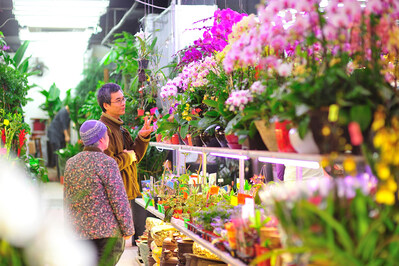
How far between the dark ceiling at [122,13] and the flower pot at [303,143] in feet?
12.8

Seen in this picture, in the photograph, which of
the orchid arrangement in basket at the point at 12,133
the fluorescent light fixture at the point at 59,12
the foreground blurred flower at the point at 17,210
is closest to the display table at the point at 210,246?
the foreground blurred flower at the point at 17,210

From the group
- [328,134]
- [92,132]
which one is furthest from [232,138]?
[92,132]

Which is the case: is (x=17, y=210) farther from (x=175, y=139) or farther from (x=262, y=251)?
(x=175, y=139)

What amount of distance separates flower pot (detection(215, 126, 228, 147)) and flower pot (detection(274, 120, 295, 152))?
1009 millimetres

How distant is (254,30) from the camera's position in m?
2.43

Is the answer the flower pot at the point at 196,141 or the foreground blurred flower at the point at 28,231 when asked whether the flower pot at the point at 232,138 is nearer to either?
the flower pot at the point at 196,141

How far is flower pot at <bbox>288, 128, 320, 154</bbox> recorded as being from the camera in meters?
2.08

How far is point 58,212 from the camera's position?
4.86 feet

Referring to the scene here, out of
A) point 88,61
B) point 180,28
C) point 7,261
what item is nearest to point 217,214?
point 7,261

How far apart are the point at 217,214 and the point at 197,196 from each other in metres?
0.83

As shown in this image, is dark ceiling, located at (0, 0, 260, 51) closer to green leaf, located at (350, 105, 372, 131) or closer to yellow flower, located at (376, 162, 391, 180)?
green leaf, located at (350, 105, 372, 131)

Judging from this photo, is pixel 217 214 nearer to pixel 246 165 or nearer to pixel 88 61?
pixel 246 165

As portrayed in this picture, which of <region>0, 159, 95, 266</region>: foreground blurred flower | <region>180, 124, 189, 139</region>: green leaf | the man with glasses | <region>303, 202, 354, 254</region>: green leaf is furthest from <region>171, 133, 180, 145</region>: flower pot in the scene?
<region>0, 159, 95, 266</region>: foreground blurred flower

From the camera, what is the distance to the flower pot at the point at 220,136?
3.33 meters
